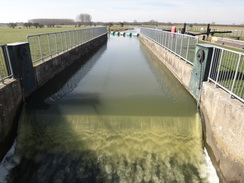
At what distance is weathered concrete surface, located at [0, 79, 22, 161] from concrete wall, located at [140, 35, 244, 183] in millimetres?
5970

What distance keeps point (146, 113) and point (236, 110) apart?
3154 mm

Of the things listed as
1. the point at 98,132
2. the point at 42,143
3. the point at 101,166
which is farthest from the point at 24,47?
the point at 101,166

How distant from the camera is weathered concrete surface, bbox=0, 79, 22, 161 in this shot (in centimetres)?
552

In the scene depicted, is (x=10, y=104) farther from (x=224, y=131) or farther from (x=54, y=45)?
(x=54, y=45)

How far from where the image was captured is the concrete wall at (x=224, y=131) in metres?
4.35

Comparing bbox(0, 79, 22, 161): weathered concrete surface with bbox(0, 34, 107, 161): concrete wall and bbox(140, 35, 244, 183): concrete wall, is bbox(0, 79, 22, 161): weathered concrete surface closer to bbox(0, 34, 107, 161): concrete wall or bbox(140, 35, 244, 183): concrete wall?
bbox(0, 34, 107, 161): concrete wall

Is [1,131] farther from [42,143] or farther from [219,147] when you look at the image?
[219,147]

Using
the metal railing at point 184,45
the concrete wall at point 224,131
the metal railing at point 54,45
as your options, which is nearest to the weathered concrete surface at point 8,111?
the metal railing at point 54,45

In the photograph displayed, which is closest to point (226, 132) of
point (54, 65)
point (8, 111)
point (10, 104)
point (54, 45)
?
point (8, 111)

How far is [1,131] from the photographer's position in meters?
5.45

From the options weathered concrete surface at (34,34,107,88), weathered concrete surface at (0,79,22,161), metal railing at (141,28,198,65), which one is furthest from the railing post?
metal railing at (141,28,198,65)

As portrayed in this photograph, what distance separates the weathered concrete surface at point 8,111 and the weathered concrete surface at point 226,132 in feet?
19.6

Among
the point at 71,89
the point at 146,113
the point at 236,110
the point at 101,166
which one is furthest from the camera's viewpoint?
the point at 71,89

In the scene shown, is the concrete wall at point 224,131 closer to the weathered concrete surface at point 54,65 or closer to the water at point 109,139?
the water at point 109,139
